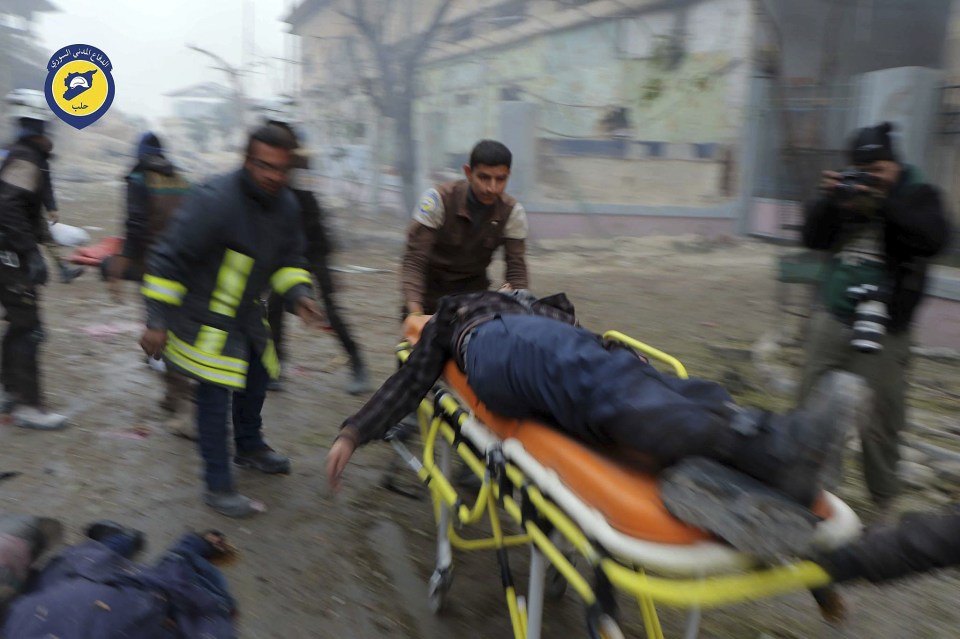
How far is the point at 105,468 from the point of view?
11.7 ft

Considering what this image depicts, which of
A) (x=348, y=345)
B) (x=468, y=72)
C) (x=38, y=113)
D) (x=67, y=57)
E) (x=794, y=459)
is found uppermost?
(x=468, y=72)

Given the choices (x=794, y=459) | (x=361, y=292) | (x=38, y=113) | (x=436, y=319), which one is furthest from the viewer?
(x=361, y=292)

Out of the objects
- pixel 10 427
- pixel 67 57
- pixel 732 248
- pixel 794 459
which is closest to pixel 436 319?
pixel 794 459

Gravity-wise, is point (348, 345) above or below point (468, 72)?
below

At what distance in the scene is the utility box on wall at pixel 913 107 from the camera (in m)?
6.09

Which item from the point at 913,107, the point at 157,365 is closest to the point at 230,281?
the point at 157,365

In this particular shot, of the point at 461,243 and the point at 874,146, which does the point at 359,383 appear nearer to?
the point at 461,243

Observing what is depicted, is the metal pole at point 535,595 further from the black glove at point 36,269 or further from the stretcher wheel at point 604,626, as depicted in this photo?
the black glove at point 36,269

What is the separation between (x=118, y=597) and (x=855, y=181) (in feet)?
9.49

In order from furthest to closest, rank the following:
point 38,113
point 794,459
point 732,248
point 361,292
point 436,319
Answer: point 732,248 < point 361,292 < point 38,113 < point 436,319 < point 794,459

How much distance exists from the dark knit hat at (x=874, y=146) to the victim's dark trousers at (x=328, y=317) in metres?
3.07

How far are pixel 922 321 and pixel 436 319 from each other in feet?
16.7

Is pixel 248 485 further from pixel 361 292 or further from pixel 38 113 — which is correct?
pixel 361 292

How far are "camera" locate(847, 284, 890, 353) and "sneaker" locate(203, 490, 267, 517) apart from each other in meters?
2.66
